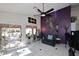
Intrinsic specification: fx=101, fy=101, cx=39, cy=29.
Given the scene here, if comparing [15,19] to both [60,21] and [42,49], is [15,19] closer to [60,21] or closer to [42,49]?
[42,49]

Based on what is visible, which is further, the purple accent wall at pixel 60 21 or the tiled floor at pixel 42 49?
the purple accent wall at pixel 60 21

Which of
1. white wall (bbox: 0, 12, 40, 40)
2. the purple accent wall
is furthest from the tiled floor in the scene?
white wall (bbox: 0, 12, 40, 40)

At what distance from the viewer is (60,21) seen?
2732 millimetres

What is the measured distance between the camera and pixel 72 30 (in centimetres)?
271

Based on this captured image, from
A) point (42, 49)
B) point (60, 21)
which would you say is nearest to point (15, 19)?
point (42, 49)

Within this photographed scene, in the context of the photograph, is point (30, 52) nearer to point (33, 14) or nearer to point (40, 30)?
point (40, 30)

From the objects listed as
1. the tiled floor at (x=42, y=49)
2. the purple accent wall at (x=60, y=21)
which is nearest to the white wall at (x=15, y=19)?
the purple accent wall at (x=60, y=21)

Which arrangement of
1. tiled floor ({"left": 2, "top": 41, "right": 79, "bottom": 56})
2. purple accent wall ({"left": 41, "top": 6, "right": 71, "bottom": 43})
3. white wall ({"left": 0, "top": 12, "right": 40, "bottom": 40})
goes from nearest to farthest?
white wall ({"left": 0, "top": 12, "right": 40, "bottom": 40}) → tiled floor ({"left": 2, "top": 41, "right": 79, "bottom": 56}) → purple accent wall ({"left": 41, "top": 6, "right": 71, "bottom": 43})

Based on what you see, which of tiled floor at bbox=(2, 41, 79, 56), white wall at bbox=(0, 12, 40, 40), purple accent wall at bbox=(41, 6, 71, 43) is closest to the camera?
white wall at bbox=(0, 12, 40, 40)

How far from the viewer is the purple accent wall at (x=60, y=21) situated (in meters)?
2.66

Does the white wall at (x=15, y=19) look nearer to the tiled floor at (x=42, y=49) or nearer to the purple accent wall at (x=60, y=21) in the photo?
the purple accent wall at (x=60, y=21)

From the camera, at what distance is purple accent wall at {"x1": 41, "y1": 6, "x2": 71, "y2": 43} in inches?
105

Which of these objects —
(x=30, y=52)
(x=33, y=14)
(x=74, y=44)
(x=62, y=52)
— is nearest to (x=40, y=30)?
(x=33, y=14)

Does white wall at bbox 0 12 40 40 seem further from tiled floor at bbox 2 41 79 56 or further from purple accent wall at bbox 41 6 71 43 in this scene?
tiled floor at bbox 2 41 79 56
